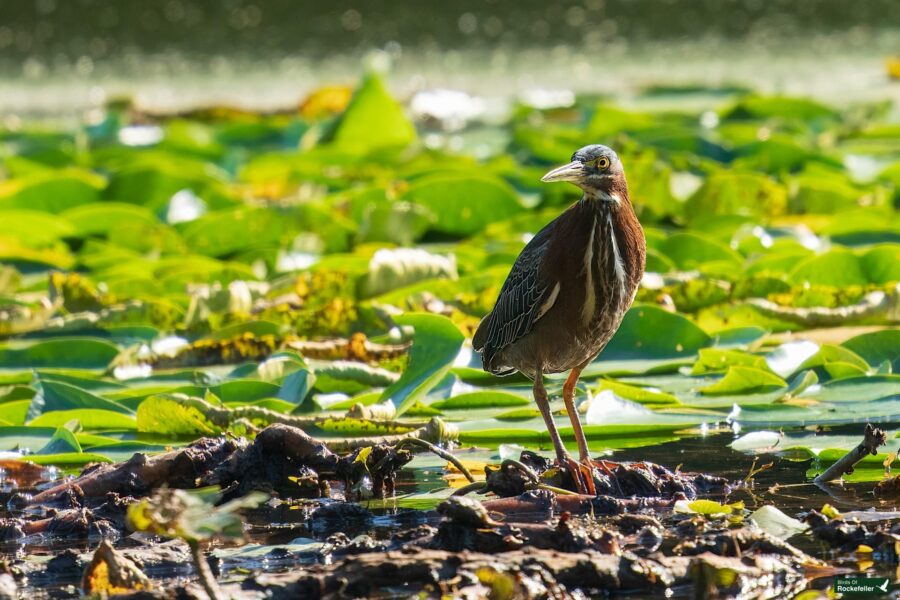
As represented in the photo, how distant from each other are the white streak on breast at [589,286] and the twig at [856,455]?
0.86 meters

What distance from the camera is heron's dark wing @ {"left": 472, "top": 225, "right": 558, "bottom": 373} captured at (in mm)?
4656

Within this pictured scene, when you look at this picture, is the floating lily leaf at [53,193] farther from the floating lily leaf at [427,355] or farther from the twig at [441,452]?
the twig at [441,452]

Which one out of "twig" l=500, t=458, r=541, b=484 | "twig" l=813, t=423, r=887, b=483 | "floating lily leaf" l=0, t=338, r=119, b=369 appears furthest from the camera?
"floating lily leaf" l=0, t=338, r=119, b=369

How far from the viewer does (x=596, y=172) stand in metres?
4.40

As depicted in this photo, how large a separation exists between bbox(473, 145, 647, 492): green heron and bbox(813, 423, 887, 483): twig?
0.69 m

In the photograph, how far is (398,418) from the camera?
515 centimetres

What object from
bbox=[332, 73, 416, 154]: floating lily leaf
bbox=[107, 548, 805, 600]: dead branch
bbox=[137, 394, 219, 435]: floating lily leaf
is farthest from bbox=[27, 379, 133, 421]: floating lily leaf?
bbox=[332, 73, 416, 154]: floating lily leaf

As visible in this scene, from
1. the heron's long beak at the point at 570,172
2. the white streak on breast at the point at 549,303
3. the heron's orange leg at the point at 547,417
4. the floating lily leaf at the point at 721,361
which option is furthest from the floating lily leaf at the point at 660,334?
the heron's long beak at the point at 570,172

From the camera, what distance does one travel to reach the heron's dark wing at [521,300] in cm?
466

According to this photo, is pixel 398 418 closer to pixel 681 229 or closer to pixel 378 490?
pixel 378 490

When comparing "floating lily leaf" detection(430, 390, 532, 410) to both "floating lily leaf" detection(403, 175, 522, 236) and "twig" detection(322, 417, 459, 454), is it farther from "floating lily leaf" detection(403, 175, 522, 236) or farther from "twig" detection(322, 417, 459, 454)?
"floating lily leaf" detection(403, 175, 522, 236)

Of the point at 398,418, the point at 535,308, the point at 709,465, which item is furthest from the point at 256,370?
the point at 709,465

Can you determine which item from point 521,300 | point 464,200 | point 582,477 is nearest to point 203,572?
point 582,477

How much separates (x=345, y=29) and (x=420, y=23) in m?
0.75
